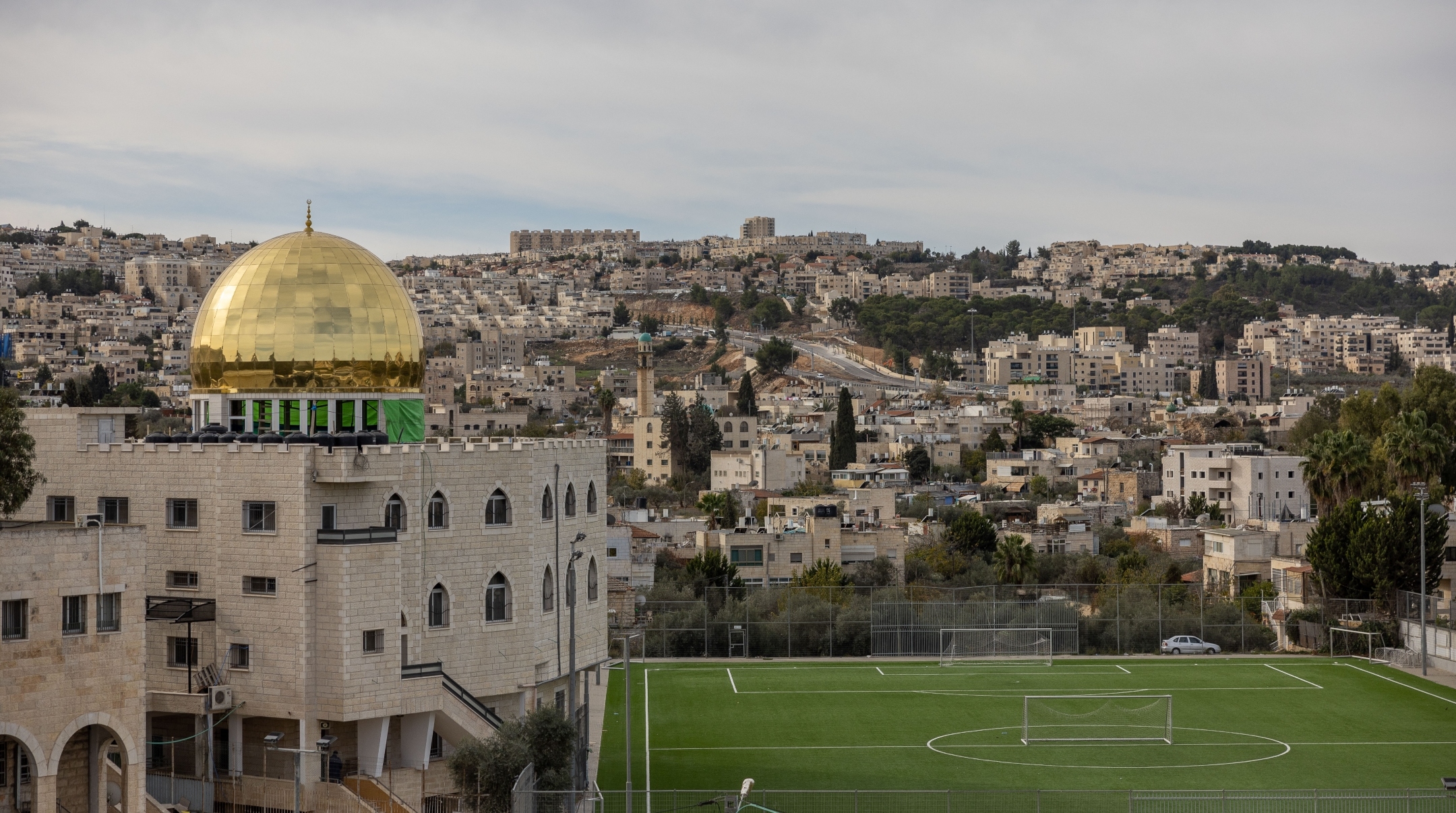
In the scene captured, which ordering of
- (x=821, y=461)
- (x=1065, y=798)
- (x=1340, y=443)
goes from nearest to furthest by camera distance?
1. (x=1065, y=798)
2. (x=1340, y=443)
3. (x=821, y=461)

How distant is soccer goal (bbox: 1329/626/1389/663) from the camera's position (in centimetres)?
5903

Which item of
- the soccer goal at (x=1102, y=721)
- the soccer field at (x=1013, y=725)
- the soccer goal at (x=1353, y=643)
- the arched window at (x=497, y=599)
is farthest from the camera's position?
the soccer goal at (x=1353, y=643)

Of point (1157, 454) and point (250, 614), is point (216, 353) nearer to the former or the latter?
point (250, 614)

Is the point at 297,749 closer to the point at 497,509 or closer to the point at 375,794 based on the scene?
the point at 375,794

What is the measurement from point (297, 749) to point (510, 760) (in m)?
4.47

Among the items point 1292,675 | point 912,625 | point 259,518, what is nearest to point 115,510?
point 259,518

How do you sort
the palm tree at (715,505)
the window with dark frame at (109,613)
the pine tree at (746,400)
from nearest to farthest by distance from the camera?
the window with dark frame at (109,613), the palm tree at (715,505), the pine tree at (746,400)

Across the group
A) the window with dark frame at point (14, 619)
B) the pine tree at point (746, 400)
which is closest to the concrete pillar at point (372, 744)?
the window with dark frame at point (14, 619)

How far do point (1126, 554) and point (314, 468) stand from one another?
5313cm

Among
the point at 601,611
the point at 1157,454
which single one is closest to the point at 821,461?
the point at 1157,454

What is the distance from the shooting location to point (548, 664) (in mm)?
39031

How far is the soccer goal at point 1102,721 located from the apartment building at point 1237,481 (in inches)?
2058

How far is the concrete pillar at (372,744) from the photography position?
35.3 meters

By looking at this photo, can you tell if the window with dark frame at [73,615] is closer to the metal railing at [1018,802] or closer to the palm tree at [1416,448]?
the metal railing at [1018,802]
